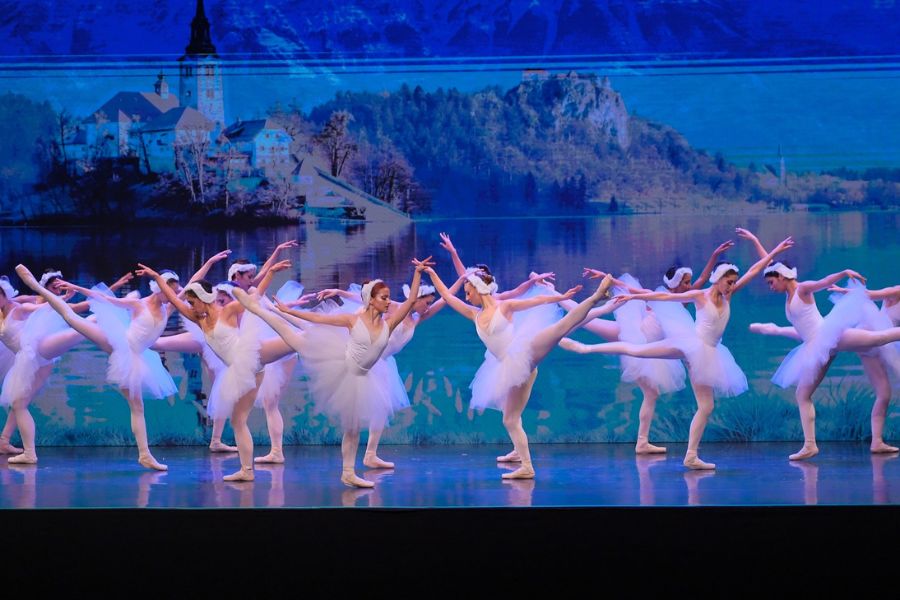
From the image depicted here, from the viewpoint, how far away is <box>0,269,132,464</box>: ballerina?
25.7 feet

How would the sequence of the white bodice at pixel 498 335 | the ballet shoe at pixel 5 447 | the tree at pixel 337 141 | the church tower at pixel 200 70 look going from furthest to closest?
the tree at pixel 337 141 < the church tower at pixel 200 70 < the ballet shoe at pixel 5 447 < the white bodice at pixel 498 335

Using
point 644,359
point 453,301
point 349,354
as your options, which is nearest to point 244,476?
point 349,354

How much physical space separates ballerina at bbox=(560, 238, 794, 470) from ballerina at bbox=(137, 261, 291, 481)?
2431mm

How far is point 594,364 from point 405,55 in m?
3.15

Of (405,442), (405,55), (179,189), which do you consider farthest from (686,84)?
(179,189)

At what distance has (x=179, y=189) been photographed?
9992mm

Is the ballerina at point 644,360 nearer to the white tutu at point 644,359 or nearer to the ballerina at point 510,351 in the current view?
the white tutu at point 644,359

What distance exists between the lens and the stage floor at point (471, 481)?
18.7 ft

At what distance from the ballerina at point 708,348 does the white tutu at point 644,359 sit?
2.04 ft

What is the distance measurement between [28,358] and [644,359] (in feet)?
14.3

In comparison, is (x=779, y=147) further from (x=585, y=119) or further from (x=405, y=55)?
(x=405, y=55)

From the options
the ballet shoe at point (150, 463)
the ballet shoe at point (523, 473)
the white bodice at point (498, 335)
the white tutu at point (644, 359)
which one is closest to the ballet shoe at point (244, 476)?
the ballet shoe at point (150, 463)

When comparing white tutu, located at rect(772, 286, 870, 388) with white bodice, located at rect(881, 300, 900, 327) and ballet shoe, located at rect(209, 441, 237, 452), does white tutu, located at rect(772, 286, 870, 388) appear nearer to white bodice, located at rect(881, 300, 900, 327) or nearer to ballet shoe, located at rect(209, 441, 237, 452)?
white bodice, located at rect(881, 300, 900, 327)

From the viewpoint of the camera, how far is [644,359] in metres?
8.12
